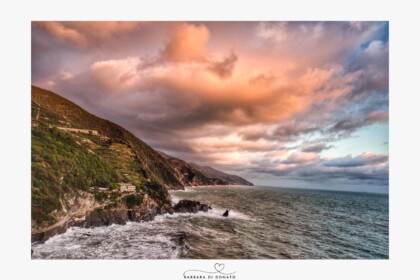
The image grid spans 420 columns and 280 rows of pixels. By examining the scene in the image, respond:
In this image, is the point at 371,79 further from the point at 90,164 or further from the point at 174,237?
the point at 90,164

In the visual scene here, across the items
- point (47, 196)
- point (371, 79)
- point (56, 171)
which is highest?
point (371, 79)

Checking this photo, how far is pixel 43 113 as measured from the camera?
751cm

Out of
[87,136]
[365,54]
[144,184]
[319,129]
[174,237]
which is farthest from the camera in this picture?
[144,184]

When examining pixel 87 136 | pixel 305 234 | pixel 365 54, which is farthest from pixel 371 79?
pixel 87 136

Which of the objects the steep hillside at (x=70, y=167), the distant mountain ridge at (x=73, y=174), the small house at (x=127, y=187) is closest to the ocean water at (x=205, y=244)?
the distant mountain ridge at (x=73, y=174)

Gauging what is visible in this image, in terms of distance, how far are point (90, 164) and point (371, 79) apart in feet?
34.4

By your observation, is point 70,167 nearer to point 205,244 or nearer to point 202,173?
point 205,244
